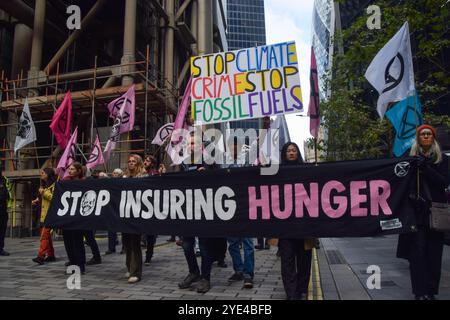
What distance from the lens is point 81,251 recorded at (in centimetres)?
627

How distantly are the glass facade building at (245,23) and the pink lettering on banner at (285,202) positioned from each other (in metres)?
121

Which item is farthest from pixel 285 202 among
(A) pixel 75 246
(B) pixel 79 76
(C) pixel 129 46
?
(B) pixel 79 76

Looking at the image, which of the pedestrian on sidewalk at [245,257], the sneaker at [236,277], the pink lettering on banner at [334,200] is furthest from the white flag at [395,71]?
the sneaker at [236,277]

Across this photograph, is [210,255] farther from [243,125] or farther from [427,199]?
[243,125]

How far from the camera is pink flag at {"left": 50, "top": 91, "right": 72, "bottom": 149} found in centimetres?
1161

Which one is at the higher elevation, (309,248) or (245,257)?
(309,248)

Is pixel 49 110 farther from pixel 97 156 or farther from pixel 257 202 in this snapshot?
pixel 257 202

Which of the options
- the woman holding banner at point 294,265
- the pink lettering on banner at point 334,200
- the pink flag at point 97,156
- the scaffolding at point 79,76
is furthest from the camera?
the scaffolding at point 79,76

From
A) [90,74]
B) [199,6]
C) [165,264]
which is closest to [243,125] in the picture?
[199,6]

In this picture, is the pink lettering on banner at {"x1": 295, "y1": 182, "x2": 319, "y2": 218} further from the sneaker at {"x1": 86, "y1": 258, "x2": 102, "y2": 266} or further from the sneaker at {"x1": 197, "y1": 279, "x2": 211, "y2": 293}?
the sneaker at {"x1": 86, "y1": 258, "x2": 102, "y2": 266}

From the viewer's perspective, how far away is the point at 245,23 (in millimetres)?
130750

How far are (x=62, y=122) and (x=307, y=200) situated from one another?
976 cm

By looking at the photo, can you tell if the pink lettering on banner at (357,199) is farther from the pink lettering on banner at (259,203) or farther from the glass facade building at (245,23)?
the glass facade building at (245,23)

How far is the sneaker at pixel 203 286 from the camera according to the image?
480cm
